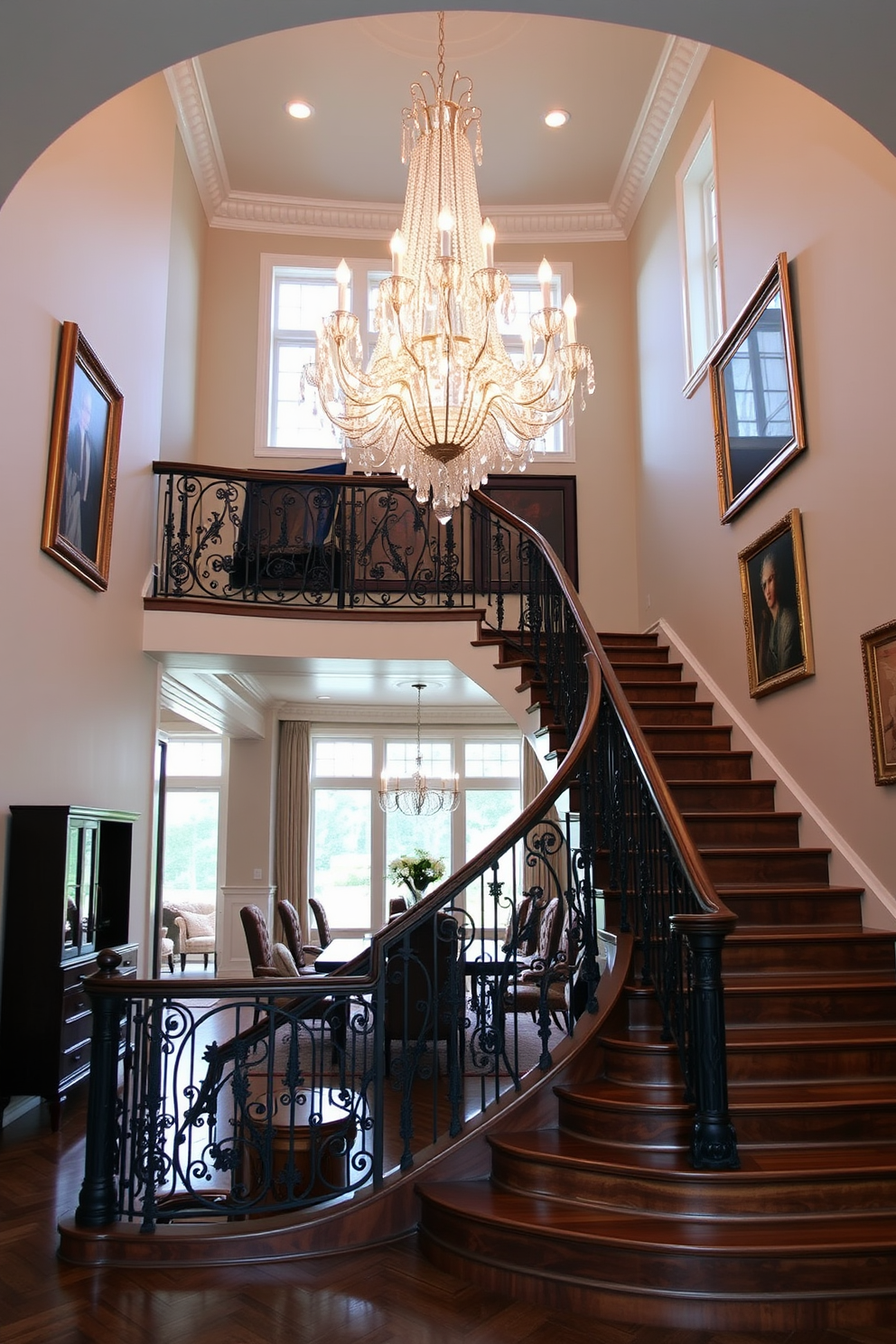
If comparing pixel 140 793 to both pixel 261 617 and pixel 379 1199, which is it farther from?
pixel 379 1199

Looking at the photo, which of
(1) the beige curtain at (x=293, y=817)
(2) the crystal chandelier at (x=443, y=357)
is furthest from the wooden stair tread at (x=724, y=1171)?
(1) the beige curtain at (x=293, y=817)

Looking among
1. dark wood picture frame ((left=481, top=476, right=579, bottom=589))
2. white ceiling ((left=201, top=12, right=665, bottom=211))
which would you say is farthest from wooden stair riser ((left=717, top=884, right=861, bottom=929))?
white ceiling ((left=201, top=12, right=665, bottom=211))

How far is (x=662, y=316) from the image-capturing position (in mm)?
9008

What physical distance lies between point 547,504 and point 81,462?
5.09 meters

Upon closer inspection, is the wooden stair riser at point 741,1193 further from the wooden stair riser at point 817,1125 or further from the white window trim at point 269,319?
the white window trim at point 269,319

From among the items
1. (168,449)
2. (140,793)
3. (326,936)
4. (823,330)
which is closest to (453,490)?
(823,330)

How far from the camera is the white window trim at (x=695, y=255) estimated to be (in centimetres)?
779

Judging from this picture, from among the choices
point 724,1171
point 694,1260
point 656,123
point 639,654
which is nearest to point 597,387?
point 656,123

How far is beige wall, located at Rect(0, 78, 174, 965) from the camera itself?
16.9 feet

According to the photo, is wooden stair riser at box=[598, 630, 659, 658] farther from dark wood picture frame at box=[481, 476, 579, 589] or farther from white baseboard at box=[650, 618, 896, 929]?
dark wood picture frame at box=[481, 476, 579, 589]

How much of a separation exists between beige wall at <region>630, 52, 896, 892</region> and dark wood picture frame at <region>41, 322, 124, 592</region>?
3.98 m

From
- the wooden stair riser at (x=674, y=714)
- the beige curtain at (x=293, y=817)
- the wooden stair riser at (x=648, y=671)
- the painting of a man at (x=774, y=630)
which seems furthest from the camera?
the beige curtain at (x=293, y=817)

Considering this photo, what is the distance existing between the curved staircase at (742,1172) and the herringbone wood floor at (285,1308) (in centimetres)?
9

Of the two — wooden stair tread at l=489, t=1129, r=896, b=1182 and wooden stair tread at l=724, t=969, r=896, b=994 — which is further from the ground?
wooden stair tread at l=724, t=969, r=896, b=994
